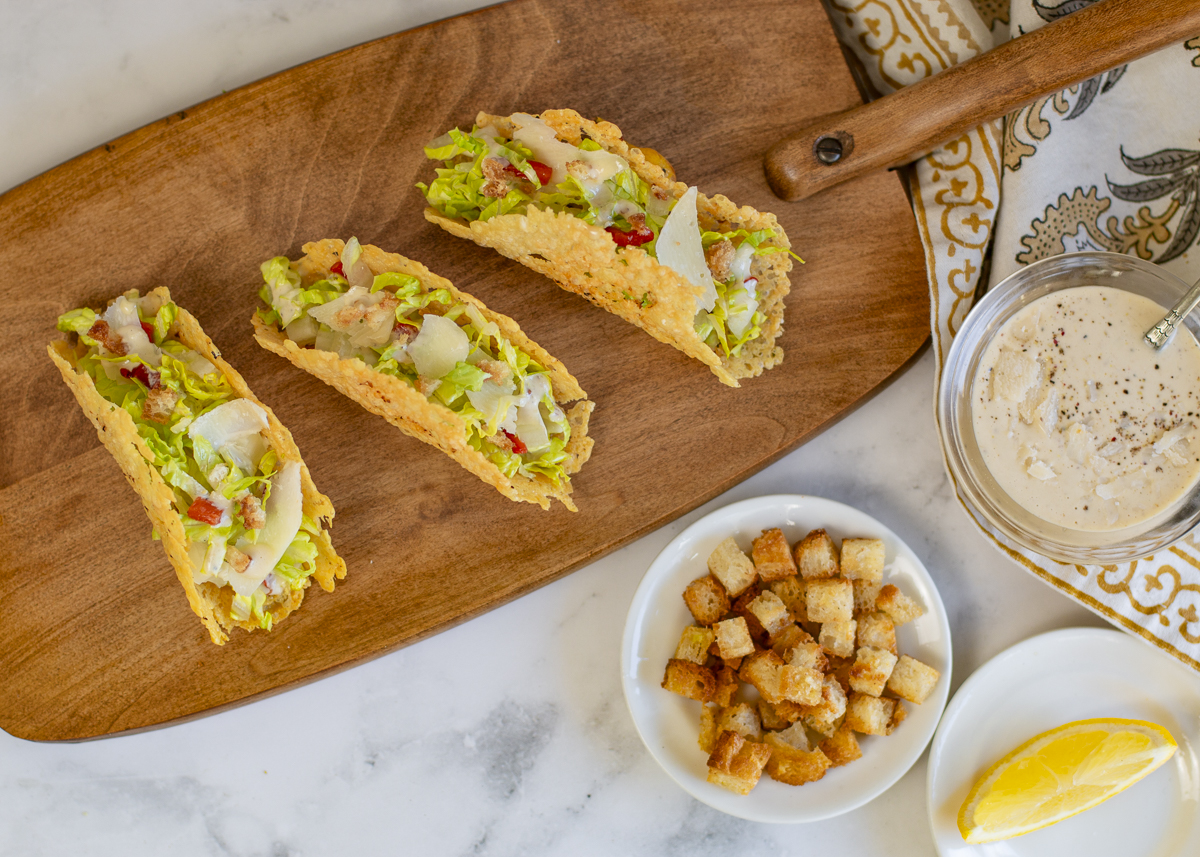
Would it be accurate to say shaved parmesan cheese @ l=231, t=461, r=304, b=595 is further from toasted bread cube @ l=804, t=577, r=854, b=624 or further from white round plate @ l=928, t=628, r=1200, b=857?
white round plate @ l=928, t=628, r=1200, b=857

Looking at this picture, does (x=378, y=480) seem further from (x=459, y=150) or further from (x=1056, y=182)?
(x=1056, y=182)

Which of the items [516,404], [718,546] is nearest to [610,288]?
[516,404]

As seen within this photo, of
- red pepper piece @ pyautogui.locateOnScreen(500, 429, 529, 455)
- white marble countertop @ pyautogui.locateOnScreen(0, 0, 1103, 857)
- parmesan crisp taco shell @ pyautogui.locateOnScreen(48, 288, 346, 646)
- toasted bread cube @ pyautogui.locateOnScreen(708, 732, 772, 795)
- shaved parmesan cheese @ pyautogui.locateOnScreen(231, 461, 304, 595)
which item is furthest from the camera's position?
white marble countertop @ pyautogui.locateOnScreen(0, 0, 1103, 857)

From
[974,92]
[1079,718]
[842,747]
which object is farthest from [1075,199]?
[842,747]

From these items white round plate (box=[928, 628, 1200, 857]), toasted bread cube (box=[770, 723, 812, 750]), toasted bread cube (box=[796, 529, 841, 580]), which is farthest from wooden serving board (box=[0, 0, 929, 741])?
white round plate (box=[928, 628, 1200, 857])

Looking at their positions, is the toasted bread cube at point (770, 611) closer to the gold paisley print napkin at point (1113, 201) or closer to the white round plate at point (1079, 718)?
the white round plate at point (1079, 718)
